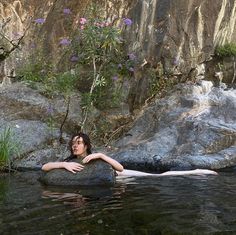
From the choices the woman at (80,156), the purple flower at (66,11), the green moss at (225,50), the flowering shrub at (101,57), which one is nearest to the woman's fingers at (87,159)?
the woman at (80,156)

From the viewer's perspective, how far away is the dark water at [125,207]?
4488mm

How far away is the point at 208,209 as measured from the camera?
17.4 feet

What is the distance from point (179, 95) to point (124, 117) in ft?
5.41

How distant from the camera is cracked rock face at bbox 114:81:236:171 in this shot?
9.33 m

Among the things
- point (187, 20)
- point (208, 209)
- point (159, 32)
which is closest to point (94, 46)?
point (159, 32)

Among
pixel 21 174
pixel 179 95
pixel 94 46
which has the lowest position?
pixel 21 174

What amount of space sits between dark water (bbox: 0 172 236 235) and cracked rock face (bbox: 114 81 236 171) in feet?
5.90

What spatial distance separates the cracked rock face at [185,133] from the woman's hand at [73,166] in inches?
102

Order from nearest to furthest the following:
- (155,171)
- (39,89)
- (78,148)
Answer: (78,148), (155,171), (39,89)

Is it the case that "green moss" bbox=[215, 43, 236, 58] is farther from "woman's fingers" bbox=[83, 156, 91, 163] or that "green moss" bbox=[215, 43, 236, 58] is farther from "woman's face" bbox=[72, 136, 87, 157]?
"woman's fingers" bbox=[83, 156, 91, 163]

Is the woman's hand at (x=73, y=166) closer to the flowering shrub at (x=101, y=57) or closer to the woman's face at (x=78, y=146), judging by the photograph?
the woman's face at (x=78, y=146)

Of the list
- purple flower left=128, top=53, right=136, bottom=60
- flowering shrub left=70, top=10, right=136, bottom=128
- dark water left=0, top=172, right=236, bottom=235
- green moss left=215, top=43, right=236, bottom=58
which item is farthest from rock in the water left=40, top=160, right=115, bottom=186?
green moss left=215, top=43, right=236, bottom=58

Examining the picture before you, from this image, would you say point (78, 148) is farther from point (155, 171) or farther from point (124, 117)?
point (124, 117)

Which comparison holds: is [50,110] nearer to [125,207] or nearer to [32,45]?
[32,45]
